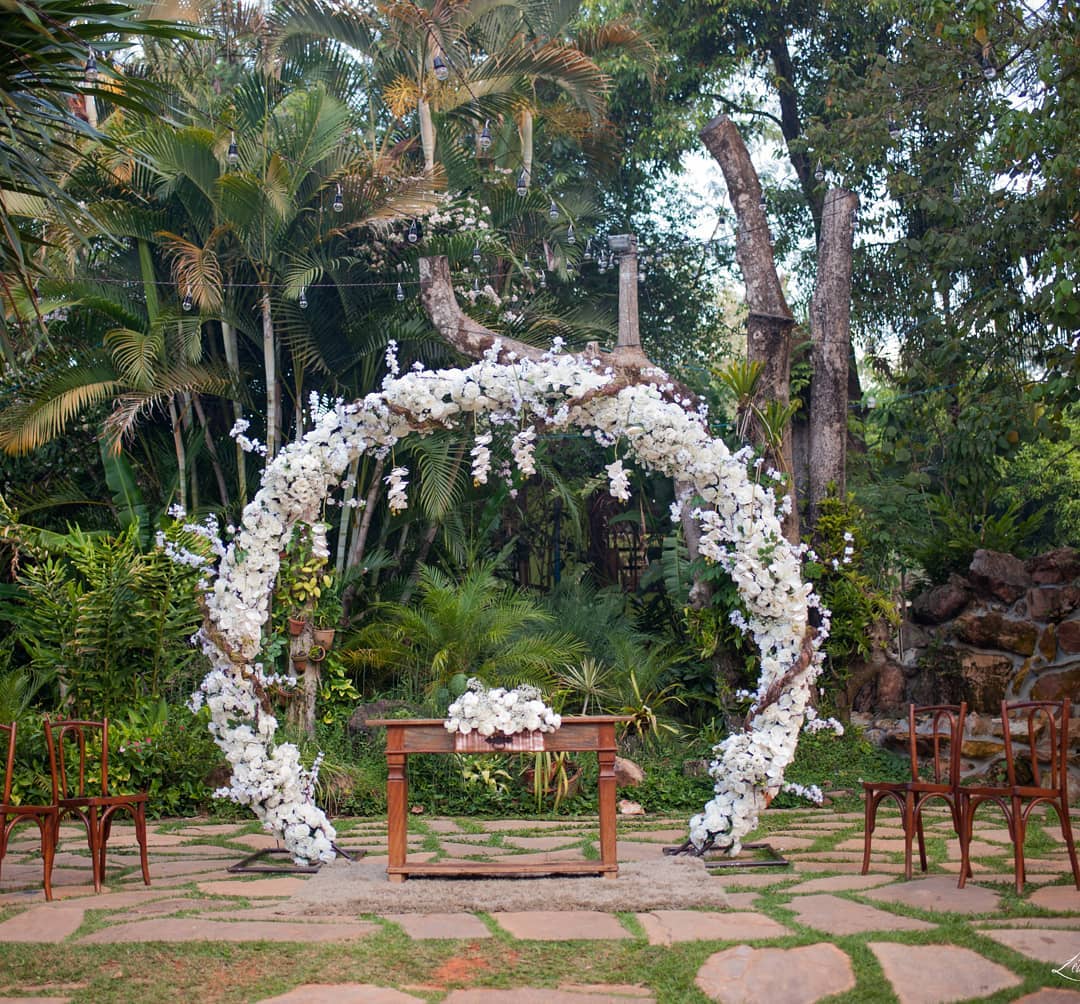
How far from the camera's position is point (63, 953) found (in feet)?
14.5

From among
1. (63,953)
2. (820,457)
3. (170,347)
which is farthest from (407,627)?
(63,953)

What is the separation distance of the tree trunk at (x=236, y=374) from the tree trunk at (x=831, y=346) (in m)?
5.24

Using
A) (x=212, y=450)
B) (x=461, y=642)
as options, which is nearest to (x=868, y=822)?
(x=461, y=642)

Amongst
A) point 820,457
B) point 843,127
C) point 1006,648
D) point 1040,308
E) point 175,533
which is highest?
point 843,127

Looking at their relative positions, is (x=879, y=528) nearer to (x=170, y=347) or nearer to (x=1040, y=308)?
(x=1040, y=308)

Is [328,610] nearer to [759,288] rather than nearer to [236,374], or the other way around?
[236,374]

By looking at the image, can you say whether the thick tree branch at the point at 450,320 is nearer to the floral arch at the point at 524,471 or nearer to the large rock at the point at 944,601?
the large rock at the point at 944,601

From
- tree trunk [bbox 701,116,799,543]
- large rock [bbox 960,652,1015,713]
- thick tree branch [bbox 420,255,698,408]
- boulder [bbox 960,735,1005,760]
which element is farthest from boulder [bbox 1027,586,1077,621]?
thick tree branch [bbox 420,255,698,408]

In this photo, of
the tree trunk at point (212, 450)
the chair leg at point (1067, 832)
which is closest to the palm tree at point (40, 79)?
the tree trunk at point (212, 450)

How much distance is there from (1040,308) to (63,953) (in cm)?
749

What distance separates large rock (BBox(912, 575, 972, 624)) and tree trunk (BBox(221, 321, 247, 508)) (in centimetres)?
633

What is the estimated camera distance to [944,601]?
10688mm

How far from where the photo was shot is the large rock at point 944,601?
10.6 meters

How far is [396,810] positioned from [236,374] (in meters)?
5.83
